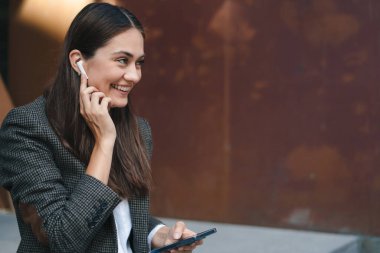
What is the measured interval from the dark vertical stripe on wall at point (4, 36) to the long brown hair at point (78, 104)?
176 inches

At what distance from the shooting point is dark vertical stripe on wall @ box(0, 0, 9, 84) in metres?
6.27

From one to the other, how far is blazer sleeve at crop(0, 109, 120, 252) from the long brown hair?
69mm

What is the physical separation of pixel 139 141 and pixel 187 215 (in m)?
3.83

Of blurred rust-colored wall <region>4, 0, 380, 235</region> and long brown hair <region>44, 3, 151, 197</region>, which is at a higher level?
blurred rust-colored wall <region>4, 0, 380, 235</region>

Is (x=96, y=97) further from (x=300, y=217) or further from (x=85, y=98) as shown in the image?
(x=300, y=217)

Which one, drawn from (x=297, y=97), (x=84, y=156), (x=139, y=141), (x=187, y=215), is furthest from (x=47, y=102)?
(x=187, y=215)

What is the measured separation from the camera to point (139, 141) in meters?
2.15

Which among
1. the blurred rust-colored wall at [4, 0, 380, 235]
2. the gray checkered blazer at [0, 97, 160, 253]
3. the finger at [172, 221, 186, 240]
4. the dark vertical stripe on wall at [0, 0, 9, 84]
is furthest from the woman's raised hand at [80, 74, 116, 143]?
the dark vertical stripe on wall at [0, 0, 9, 84]

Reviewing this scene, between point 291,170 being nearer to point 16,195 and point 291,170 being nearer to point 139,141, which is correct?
point 139,141

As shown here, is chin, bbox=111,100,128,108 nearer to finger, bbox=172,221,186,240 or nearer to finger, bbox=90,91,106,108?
finger, bbox=90,91,106,108

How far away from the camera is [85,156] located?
6.37ft

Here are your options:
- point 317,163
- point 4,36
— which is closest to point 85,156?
point 317,163

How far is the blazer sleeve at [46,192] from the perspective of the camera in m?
1.73

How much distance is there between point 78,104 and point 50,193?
0.31 m
